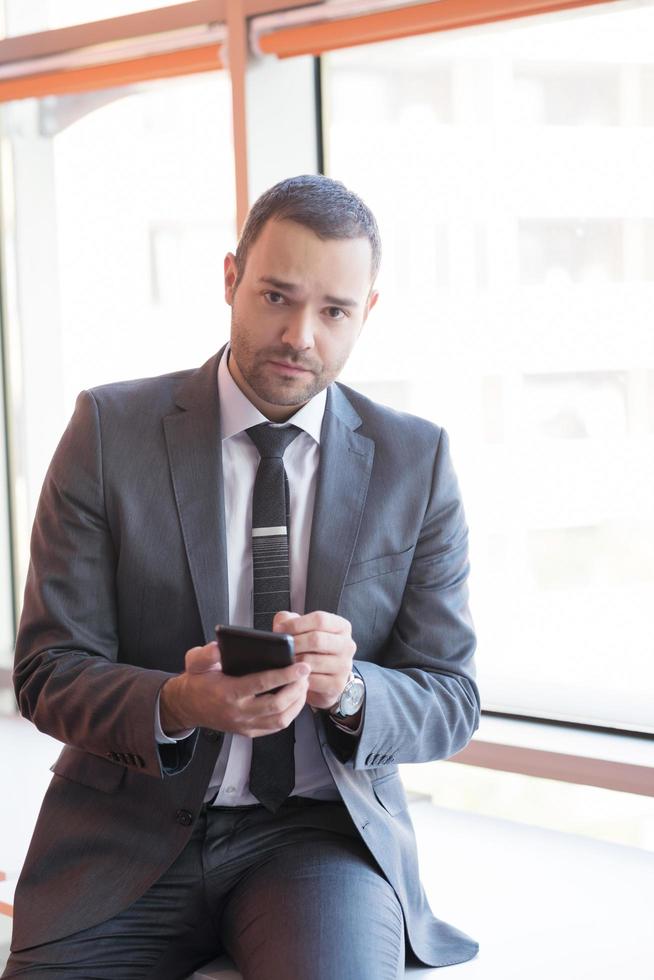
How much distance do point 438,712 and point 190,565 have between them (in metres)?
0.45

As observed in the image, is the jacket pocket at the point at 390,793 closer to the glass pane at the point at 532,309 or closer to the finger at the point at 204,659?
the finger at the point at 204,659

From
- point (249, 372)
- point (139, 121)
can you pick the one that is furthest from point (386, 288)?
point (249, 372)

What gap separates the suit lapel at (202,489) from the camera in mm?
1852

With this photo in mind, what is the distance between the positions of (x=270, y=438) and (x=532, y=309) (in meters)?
1.18

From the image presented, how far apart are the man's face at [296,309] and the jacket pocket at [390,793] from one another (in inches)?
24.9

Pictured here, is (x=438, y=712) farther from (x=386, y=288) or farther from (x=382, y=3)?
(x=382, y=3)

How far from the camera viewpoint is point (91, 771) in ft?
6.15

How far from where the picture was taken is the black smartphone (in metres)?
1.52

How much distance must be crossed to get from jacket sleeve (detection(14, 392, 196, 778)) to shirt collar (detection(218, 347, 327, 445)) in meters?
0.21

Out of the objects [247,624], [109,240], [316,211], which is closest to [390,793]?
[247,624]

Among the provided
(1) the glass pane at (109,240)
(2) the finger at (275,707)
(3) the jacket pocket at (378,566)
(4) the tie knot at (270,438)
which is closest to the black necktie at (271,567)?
(4) the tie knot at (270,438)

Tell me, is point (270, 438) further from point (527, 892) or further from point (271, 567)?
point (527, 892)

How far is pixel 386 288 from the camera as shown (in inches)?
126

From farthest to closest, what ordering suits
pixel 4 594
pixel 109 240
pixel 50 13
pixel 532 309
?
1. pixel 4 594
2. pixel 109 240
3. pixel 50 13
4. pixel 532 309
